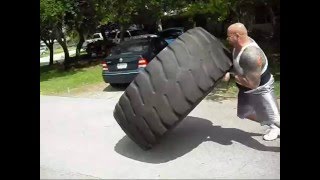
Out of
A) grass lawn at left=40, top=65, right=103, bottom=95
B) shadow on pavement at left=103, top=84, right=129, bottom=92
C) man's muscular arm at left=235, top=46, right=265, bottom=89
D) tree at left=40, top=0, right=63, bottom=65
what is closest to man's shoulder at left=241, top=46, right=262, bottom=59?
man's muscular arm at left=235, top=46, right=265, bottom=89

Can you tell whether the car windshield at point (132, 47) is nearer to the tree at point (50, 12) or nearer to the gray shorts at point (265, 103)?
the tree at point (50, 12)

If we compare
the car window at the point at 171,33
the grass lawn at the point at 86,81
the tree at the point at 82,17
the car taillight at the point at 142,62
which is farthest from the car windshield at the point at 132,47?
the car window at the point at 171,33

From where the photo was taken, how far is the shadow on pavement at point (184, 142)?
214 inches

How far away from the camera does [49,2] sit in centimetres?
1517

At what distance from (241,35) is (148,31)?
82.8ft

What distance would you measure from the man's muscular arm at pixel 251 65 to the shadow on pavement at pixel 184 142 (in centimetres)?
101

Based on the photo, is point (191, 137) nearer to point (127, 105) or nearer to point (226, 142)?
point (226, 142)

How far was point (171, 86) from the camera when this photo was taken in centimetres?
500

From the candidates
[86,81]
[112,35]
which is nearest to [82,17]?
[86,81]

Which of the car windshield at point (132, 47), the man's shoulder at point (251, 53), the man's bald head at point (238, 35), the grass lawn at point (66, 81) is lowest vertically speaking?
the grass lawn at point (66, 81)

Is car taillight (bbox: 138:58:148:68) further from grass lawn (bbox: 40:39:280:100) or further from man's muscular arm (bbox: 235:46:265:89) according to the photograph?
man's muscular arm (bbox: 235:46:265:89)

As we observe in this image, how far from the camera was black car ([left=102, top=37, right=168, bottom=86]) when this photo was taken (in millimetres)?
11023

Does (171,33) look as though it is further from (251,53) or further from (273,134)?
(251,53)

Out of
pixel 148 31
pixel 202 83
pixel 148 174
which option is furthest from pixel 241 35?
pixel 148 31
